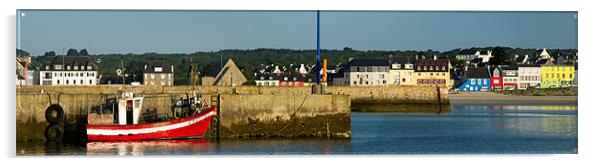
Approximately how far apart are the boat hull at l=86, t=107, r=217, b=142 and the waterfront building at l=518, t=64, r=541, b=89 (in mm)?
9673

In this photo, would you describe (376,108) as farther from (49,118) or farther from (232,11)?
(232,11)

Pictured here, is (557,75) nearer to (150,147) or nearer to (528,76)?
(528,76)

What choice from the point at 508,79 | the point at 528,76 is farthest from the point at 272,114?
the point at 508,79

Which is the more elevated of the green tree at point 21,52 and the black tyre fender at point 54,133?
the green tree at point 21,52

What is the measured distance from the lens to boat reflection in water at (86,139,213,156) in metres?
18.3

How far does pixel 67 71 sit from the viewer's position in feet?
81.5

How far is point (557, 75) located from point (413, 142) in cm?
371

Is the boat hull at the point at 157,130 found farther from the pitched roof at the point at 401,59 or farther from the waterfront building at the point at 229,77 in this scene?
the waterfront building at the point at 229,77

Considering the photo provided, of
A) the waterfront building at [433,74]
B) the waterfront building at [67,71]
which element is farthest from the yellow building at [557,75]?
the waterfront building at [67,71]

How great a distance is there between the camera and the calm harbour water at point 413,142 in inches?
735

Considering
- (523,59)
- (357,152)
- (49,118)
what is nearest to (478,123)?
(523,59)

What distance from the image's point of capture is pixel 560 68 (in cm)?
2181

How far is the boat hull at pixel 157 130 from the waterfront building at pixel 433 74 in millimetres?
12104
